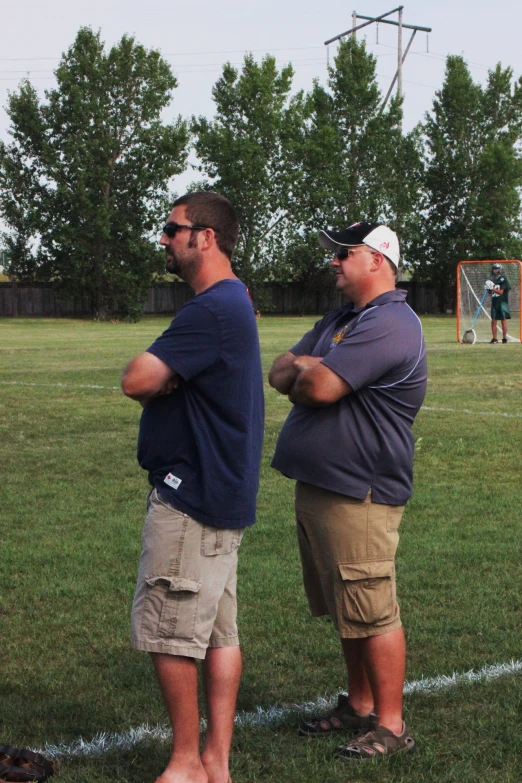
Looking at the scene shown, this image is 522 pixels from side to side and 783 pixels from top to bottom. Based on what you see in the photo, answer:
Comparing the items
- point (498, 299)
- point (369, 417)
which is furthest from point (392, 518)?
point (498, 299)

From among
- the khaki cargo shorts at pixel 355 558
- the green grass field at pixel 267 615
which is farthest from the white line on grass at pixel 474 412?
the khaki cargo shorts at pixel 355 558

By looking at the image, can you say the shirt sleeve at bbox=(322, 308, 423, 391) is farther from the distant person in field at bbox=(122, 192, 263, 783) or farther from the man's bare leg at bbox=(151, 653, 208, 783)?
the man's bare leg at bbox=(151, 653, 208, 783)

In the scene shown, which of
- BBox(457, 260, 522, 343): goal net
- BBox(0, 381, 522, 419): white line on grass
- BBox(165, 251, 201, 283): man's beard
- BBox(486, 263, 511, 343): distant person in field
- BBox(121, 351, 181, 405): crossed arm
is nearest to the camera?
BBox(121, 351, 181, 405): crossed arm

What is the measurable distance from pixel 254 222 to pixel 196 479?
57.5 m

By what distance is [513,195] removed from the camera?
66250 mm

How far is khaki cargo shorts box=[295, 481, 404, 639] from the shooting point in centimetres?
377

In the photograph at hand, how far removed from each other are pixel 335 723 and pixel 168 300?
56.6 m

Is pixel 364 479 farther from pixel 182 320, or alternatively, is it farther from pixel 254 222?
pixel 254 222

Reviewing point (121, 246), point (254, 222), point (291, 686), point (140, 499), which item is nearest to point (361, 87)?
point (254, 222)

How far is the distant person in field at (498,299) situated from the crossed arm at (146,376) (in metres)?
23.3

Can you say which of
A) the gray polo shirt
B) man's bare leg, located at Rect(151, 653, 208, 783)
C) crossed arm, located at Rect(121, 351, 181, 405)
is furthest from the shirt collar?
man's bare leg, located at Rect(151, 653, 208, 783)

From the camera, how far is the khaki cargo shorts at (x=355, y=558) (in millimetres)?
3768

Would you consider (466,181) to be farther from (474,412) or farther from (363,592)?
(363,592)

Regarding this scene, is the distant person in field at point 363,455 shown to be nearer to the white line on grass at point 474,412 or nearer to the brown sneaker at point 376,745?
the brown sneaker at point 376,745
